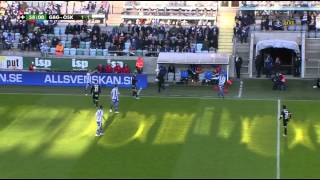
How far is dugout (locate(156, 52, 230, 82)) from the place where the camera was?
155ft

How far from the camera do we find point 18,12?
57.6 m

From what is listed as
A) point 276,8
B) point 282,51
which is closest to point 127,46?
point 282,51

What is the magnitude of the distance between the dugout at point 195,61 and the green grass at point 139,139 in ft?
16.4

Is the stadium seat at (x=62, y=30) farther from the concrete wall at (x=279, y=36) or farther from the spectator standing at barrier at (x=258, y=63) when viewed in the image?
the spectator standing at barrier at (x=258, y=63)

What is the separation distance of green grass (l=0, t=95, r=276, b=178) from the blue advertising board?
3137 millimetres

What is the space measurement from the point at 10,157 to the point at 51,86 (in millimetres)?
15707

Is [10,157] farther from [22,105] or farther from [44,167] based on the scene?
[22,105]

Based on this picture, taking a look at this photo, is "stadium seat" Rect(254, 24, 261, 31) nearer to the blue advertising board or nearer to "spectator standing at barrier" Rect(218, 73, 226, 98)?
"spectator standing at barrier" Rect(218, 73, 226, 98)

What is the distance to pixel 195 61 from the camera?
47156 millimetres

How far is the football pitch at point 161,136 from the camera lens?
29.9m

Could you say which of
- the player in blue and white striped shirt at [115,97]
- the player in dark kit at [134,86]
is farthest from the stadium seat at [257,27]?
the player in blue and white striped shirt at [115,97]

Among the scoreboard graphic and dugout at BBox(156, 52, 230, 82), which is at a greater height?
the scoreboard graphic

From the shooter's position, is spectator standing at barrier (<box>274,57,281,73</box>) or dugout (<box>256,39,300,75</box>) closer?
spectator standing at barrier (<box>274,57,281,73</box>)

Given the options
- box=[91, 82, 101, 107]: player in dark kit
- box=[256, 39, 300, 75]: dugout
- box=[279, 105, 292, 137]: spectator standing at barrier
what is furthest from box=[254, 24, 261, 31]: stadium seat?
box=[279, 105, 292, 137]: spectator standing at barrier
